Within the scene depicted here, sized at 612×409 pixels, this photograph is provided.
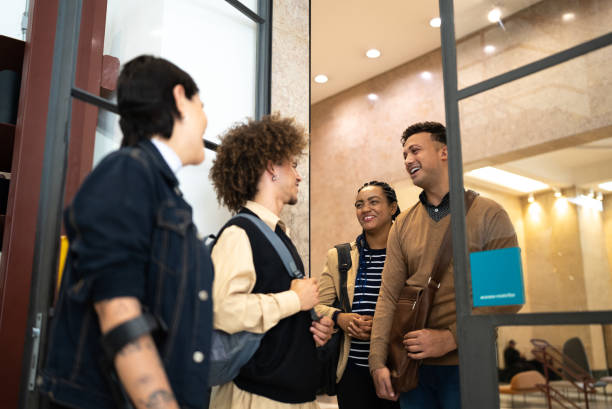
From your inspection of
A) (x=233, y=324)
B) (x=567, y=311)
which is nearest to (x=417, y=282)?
(x=567, y=311)

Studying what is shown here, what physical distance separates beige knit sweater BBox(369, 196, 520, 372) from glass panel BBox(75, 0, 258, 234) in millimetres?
858

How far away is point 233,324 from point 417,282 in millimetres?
1015

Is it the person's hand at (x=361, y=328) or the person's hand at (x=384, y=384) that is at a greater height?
the person's hand at (x=361, y=328)

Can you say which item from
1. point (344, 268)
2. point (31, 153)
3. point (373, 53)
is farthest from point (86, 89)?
point (373, 53)

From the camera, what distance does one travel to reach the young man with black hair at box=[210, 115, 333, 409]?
61.7 inches

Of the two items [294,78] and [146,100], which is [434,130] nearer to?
[294,78]

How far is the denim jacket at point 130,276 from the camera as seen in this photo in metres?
0.98

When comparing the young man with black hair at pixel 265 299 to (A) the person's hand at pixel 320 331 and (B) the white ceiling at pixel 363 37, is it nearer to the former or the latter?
(A) the person's hand at pixel 320 331

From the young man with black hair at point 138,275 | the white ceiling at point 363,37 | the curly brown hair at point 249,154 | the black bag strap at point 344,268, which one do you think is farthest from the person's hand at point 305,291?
the white ceiling at point 363,37

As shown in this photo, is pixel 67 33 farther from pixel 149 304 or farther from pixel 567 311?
pixel 567 311

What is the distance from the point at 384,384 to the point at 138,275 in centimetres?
152

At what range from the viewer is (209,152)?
8.45 feet

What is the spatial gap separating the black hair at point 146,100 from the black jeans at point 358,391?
1819 mm

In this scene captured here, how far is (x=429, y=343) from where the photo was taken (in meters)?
2.12
